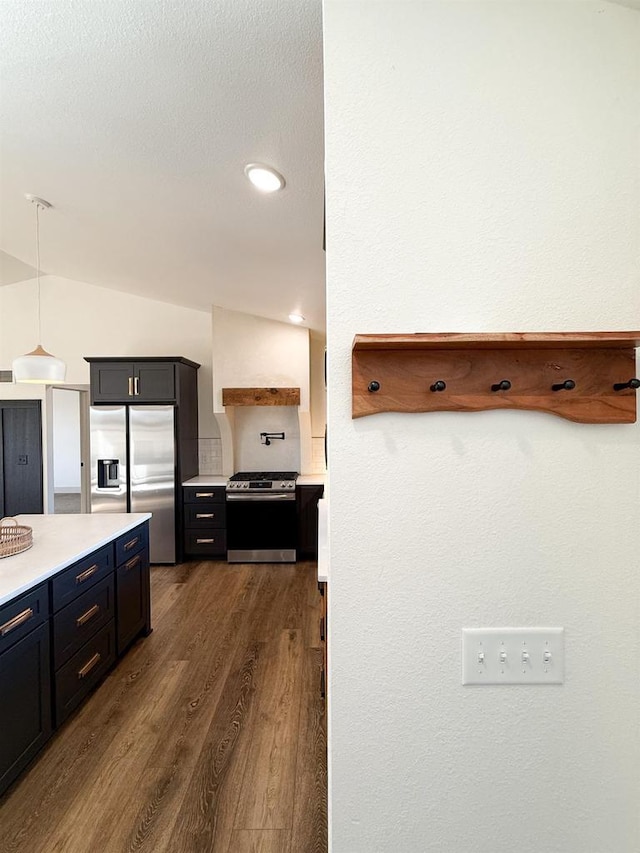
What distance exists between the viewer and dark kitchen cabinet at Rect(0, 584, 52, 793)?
1711 mm

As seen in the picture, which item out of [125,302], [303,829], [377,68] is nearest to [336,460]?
[377,68]

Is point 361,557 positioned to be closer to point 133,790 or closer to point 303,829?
point 303,829

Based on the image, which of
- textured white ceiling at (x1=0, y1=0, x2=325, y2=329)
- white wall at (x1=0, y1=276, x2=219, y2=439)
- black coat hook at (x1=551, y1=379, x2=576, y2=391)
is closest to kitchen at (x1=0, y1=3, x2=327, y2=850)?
textured white ceiling at (x1=0, y1=0, x2=325, y2=329)

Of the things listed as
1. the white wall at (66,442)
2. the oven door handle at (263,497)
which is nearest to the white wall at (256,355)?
the oven door handle at (263,497)

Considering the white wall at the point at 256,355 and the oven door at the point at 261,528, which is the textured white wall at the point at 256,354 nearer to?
the white wall at the point at 256,355

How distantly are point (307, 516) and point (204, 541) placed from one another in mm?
1148

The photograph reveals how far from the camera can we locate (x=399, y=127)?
0.86 m

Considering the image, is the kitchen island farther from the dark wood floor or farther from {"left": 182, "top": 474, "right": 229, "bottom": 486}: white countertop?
{"left": 182, "top": 474, "right": 229, "bottom": 486}: white countertop

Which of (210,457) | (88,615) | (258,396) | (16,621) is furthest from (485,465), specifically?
(210,457)

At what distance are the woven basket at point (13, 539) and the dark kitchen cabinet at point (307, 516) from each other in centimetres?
272

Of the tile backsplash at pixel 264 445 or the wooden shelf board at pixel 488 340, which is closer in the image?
the wooden shelf board at pixel 488 340

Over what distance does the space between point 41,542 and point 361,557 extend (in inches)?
87.4

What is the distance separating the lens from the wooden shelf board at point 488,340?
779 mm

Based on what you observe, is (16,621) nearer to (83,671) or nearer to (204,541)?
(83,671)
